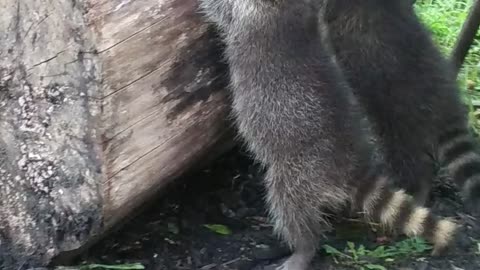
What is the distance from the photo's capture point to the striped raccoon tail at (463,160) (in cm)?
364

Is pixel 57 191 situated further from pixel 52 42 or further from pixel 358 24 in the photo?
pixel 358 24

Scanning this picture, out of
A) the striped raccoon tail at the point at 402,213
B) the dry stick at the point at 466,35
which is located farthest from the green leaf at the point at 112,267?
the dry stick at the point at 466,35

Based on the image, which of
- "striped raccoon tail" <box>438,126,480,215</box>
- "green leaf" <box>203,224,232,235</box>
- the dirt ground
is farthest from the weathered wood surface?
"striped raccoon tail" <box>438,126,480,215</box>

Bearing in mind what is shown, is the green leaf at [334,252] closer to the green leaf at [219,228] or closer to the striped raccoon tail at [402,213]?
the striped raccoon tail at [402,213]

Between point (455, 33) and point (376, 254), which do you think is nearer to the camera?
point (376, 254)

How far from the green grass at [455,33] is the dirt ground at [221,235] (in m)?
0.85

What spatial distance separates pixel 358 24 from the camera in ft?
12.2

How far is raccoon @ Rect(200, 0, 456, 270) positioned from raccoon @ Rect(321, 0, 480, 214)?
30 centimetres

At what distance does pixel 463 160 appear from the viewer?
3713mm

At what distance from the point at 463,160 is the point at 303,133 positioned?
0.88m

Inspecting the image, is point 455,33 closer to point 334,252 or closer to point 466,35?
point 466,35

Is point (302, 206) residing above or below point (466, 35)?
below

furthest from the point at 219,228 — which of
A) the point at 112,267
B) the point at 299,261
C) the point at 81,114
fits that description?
the point at 81,114

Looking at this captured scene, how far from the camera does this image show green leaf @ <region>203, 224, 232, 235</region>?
353 cm
